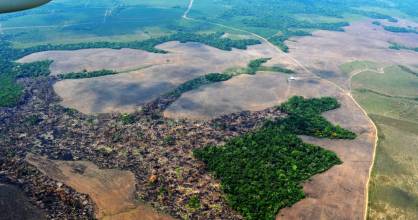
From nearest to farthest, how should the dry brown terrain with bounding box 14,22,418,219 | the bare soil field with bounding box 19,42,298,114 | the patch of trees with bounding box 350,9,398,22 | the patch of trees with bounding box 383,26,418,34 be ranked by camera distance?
the dry brown terrain with bounding box 14,22,418,219
the bare soil field with bounding box 19,42,298,114
the patch of trees with bounding box 383,26,418,34
the patch of trees with bounding box 350,9,398,22

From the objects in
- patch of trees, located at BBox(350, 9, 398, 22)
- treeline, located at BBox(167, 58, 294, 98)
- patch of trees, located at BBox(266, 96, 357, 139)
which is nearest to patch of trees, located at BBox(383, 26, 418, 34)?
patch of trees, located at BBox(350, 9, 398, 22)

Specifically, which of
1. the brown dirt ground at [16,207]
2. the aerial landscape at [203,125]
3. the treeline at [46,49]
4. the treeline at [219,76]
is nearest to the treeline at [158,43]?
the treeline at [46,49]

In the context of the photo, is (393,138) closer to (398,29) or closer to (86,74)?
A: (86,74)

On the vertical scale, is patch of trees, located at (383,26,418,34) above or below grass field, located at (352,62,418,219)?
above

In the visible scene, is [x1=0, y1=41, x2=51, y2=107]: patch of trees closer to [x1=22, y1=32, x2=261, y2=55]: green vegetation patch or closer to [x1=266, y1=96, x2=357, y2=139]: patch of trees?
[x1=22, y1=32, x2=261, y2=55]: green vegetation patch

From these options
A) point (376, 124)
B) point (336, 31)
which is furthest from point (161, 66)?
point (336, 31)

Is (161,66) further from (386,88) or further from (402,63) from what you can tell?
(402,63)

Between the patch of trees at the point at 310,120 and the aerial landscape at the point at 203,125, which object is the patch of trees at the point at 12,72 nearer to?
the aerial landscape at the point at 203,125
